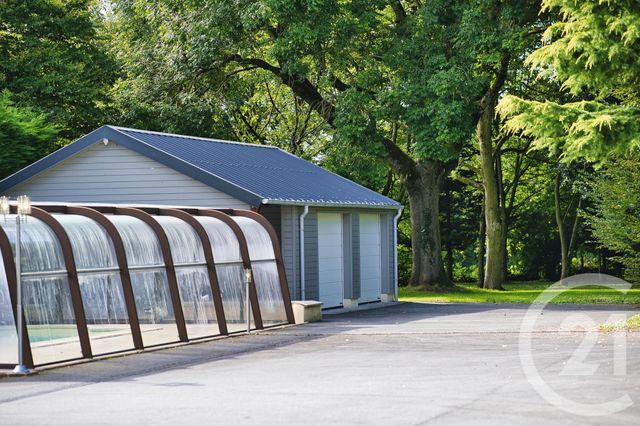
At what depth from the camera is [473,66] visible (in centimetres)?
3381

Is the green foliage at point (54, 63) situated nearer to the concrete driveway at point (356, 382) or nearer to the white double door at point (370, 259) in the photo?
the white double door at point (370, 259)

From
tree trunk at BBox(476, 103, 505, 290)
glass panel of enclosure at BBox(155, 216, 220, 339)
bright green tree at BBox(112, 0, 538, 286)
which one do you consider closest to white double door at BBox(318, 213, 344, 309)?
bright green tree at BBox(112, 0, 538, 286)

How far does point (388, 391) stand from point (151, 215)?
29.9 ft

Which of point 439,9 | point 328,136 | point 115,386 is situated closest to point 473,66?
point 439,9

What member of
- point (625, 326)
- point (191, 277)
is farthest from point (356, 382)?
point (625, 326)

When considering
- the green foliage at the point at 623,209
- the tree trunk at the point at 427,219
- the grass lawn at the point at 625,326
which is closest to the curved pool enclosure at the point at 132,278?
the grass lawn at the point at 625,326

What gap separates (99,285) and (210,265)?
3381 millimetres

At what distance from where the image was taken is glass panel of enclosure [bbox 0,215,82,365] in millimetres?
16094

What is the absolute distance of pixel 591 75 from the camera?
19500mm

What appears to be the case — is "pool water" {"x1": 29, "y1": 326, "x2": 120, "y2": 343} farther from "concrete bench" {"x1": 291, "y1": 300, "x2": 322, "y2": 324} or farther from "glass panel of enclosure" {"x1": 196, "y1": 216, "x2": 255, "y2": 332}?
"concrete bench" {"x1": 291, "y1": 300, "x2": 322, "y2": 324}

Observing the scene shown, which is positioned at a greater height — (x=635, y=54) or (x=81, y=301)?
(x=635, y=54)

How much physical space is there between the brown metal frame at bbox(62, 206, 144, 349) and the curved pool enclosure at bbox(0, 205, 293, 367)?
0.02m

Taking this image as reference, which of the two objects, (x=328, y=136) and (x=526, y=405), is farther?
(x=328, y=136)

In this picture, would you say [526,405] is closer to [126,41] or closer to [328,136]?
[126,41]
